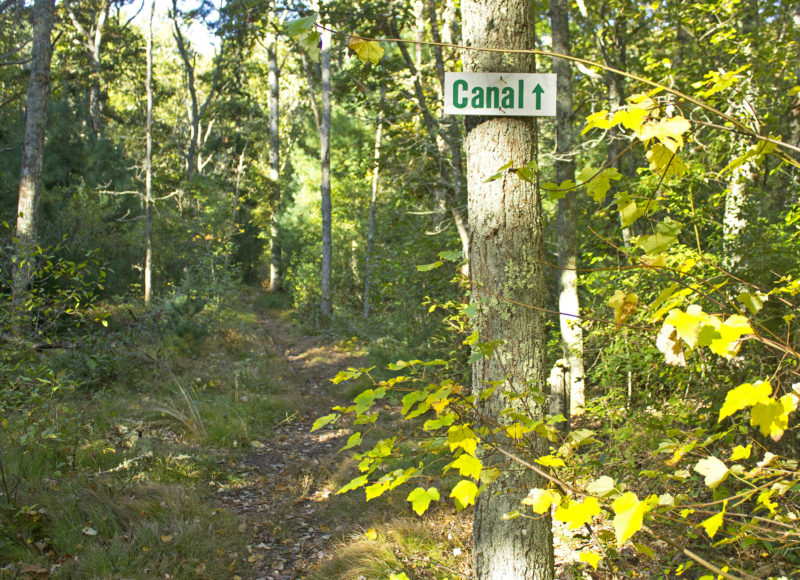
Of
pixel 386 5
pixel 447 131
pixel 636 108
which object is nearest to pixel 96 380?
pixel 447 131

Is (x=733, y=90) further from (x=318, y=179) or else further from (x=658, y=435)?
(x=318, y=179)

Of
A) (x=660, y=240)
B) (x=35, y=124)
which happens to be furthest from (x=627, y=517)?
(x=35, y=124)

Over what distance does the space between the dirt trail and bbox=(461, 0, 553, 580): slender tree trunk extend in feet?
6.48

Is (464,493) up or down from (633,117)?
down

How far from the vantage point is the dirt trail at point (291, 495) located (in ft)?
13.1

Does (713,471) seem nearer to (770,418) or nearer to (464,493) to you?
(770,418)

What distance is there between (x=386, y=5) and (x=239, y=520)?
22.6 feet

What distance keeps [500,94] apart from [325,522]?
3.57 m

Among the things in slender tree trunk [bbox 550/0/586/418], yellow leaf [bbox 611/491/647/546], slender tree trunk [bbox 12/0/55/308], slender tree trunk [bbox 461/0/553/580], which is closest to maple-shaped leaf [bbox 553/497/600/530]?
yellow leaf [bbox 611/491/647/546]

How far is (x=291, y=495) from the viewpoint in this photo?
496 cm

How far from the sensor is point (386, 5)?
313 inches

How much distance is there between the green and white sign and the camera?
2273 mm

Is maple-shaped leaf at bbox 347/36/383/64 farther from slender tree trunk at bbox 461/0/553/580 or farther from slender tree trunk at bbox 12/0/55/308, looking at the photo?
slender tree trunk at bbox 12/0/55/308

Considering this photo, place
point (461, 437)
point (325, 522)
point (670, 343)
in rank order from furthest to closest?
point (325, 522) → point (461, 437) → point (670, 343)
